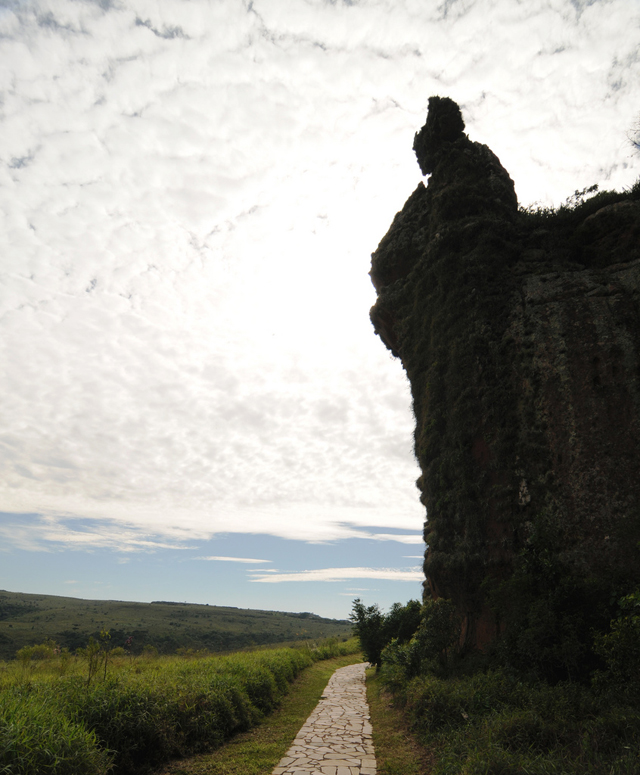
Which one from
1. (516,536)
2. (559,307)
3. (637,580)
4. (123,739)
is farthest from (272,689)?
(559,307)

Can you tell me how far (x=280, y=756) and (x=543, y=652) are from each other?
5495 mm

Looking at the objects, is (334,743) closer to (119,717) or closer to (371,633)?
(119,717)

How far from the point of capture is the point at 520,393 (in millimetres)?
13602

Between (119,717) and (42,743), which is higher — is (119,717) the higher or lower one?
the lower one

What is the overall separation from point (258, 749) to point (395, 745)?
256 cm

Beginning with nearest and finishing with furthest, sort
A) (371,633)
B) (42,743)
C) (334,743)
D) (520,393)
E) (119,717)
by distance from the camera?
(42,743)
(119,717)
(334,743)
(520,393)
(371,633)

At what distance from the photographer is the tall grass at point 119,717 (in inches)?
187

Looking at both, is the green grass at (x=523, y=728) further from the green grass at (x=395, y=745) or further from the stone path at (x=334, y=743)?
the stone path at (x=334, y=743)

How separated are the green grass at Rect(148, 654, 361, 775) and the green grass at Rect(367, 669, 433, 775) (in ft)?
5.67

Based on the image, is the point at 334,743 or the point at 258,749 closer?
the point at 258,749

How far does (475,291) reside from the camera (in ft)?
51.9

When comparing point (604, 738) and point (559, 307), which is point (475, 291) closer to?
point (559, 307)

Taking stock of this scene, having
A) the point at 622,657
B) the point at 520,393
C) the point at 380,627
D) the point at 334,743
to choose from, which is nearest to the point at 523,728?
the point at 622,657

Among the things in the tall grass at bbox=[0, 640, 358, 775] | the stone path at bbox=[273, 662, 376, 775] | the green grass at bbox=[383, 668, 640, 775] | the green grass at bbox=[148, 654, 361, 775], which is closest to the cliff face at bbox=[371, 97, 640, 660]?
the green grass at bbox=[383, 668, 640, 775]
